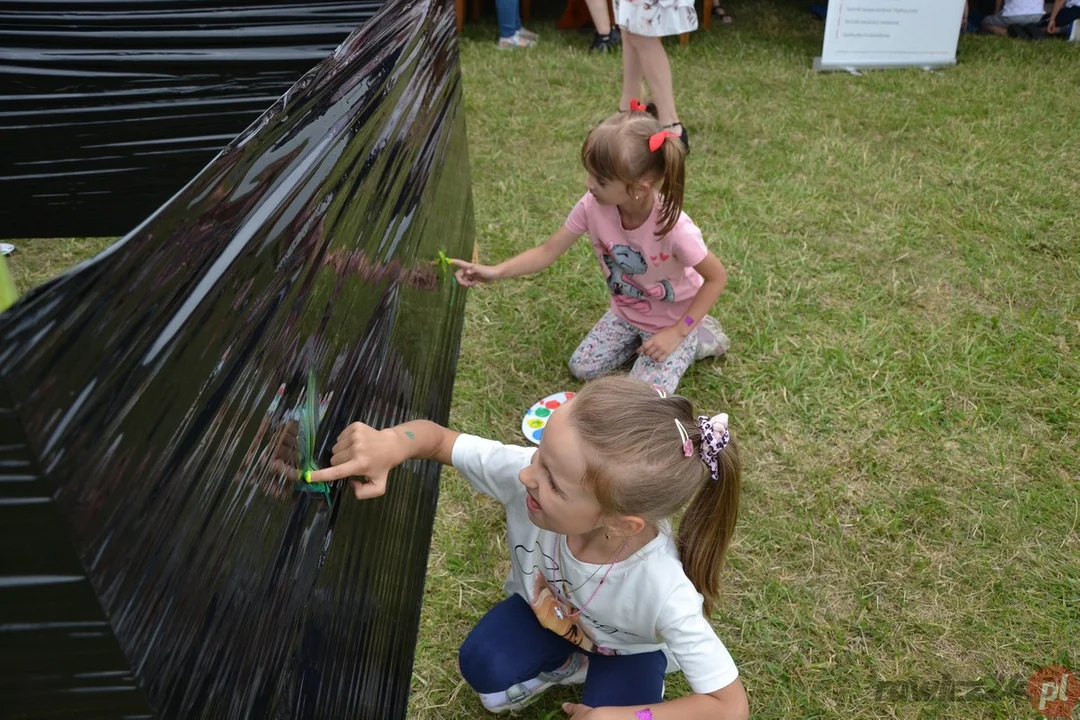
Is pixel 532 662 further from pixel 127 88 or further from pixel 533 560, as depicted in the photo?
pixel 127 88

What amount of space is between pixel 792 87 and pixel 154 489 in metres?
4.48

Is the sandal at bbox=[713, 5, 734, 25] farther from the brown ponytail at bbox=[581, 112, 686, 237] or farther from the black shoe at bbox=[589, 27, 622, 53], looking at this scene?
the brown ponytail at bbox=[581, 112, 686, 237]

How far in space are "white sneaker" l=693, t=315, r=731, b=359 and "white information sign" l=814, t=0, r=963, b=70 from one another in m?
2.94

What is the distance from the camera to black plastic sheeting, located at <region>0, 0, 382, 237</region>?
7.61ft

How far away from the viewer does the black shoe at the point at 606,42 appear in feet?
16.8

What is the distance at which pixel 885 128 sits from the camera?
4113 mm

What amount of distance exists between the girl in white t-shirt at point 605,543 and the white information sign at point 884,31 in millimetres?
4120

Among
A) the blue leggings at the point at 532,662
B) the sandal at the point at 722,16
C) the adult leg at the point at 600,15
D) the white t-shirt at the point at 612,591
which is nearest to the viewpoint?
the white t-shirt at the point at 612,591

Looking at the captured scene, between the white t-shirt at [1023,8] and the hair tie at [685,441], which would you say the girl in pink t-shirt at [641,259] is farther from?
the white t-shirt at [1023,8]

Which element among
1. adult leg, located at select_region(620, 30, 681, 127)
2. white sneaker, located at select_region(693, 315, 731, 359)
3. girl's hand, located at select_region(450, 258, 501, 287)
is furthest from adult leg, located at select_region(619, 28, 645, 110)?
girl's hand, located at select_region(450, 258, 501, 287)

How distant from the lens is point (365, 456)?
125cm

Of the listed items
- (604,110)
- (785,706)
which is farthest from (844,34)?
(785,706)

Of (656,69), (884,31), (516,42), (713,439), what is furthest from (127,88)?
(884,31)

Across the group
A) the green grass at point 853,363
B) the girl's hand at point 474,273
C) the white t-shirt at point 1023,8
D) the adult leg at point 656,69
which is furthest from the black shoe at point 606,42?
the girl's hand at point 474,273
